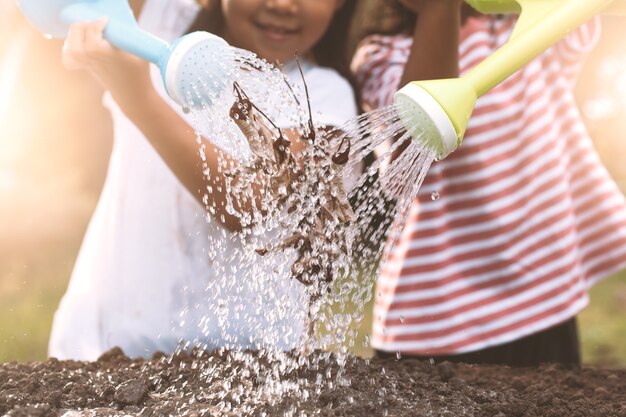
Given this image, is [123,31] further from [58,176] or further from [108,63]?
[58,176]

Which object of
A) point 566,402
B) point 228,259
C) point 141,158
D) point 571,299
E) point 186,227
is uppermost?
point 141,158

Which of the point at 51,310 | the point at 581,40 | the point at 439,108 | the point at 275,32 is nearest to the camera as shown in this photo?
the point at 439,108

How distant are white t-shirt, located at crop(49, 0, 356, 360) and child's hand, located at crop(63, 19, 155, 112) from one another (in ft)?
0.63

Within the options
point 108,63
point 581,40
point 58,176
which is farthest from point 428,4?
point 58,176

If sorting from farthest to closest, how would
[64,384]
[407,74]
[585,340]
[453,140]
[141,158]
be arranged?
1. [585,340]
2. [141,158]
3. [407,74]
4. [64,384]
5. [453,140]

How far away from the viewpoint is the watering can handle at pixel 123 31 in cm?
92

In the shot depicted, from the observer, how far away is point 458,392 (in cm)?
104

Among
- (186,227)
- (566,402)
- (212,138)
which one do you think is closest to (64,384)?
(212,138)

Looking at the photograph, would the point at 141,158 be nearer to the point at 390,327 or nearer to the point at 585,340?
the point at 390,327

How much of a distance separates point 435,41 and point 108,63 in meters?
0.52

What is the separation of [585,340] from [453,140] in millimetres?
1839

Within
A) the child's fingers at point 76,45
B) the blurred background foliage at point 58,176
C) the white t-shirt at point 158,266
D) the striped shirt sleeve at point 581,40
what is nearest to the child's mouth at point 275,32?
the white t-shirt at point 158,266

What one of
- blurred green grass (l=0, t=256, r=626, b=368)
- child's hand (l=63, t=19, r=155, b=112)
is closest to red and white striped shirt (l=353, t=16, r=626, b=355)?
child's hand (l=63, t=19, r=155, b=112)

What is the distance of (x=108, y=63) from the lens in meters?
1.15
